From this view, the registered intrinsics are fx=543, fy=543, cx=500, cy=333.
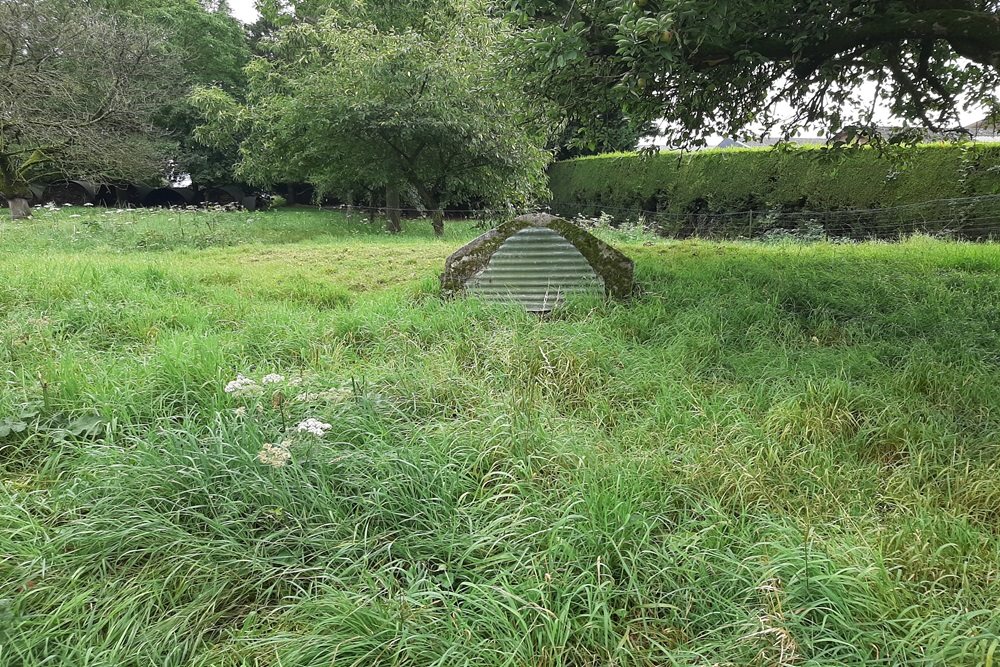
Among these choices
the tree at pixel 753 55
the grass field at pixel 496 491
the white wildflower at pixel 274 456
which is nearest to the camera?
the grass field at pixel 496 491

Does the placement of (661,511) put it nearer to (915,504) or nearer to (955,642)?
(955,642)

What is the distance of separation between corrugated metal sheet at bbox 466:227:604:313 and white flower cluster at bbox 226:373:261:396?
249cm

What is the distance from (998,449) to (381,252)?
743 centimetres

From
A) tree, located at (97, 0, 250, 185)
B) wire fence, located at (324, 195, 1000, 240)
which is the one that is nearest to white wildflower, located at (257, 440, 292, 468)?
wire fence, located at (324, 195, 1000, 240)

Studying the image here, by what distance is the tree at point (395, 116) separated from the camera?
40.2 ft

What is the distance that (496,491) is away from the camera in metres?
2.16

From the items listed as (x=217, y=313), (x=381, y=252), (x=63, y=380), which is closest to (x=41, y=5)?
(x=381, y=252)

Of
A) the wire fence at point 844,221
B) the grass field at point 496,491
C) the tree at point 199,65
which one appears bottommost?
the grass field at point 496,491

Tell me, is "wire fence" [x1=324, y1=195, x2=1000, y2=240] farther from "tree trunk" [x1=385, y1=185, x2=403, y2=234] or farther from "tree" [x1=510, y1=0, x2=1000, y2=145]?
"tree" [x1=510, y1=0, x2=1000, y2=145]

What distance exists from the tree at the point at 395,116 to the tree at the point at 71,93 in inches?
82.5

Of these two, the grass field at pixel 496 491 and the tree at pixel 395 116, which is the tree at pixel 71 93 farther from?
the grass field at pixel 496 491

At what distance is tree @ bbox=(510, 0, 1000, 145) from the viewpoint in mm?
3842

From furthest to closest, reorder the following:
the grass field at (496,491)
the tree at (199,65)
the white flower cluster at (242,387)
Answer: the tree at (199,65), the white flower cluster at (242,387), the grass field at (496,491)

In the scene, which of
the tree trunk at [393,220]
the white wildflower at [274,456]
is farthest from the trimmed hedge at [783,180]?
the tree trunk at [393,220]
